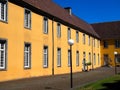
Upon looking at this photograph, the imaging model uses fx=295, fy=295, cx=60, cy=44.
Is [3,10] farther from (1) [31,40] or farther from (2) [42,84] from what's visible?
(2) [42,84]

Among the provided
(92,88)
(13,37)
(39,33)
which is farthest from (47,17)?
(92,88)

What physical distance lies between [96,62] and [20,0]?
34.4m

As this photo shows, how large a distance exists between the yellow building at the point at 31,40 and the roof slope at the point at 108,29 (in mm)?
24805

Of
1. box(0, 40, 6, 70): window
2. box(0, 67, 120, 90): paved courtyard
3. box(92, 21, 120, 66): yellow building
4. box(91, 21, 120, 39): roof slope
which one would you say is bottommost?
box(0, 67, 120, 90): paved courtyard

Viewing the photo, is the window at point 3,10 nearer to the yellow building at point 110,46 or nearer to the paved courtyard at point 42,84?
the paved courtyard at point 42,84

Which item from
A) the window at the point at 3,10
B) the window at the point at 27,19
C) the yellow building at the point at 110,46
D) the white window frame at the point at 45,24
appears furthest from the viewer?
the yellow building at the point at 110,46

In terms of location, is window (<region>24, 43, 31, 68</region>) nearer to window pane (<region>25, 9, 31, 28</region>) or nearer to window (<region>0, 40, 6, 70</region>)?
window pane (<region>25, 9, 31, 28</region>)

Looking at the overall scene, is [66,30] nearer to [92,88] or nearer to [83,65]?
[83,65]

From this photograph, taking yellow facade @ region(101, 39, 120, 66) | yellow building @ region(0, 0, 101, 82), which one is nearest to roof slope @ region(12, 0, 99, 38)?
yellow building @ region(0, 0, 101, 82)

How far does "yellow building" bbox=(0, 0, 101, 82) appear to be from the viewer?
74.0ft

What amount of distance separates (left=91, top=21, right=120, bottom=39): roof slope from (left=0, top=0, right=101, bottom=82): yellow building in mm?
24805

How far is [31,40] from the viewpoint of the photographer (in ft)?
87.7

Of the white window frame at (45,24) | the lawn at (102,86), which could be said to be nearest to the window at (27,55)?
the white window frame at (45,24)

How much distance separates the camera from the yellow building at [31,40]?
2255 cm
